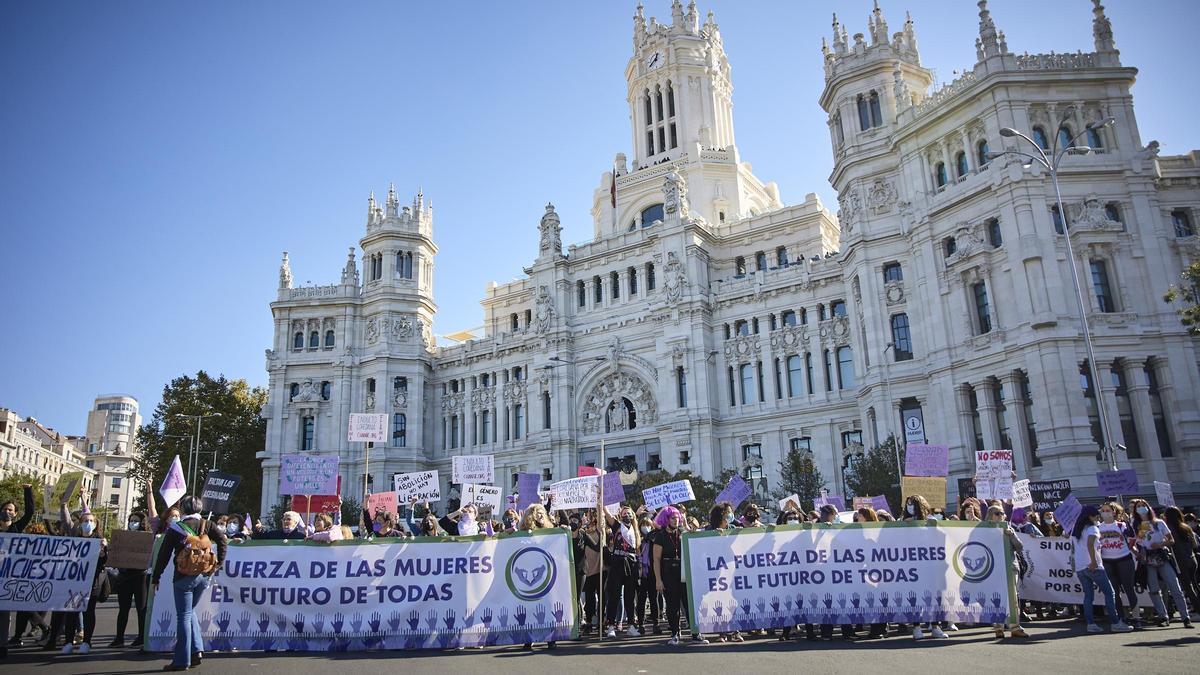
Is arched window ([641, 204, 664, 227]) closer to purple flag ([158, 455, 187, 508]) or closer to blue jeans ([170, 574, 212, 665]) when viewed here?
purple flag ([158, 455, 187, 508])

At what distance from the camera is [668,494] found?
20.5 meters

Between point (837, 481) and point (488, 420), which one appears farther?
point (488, 420)

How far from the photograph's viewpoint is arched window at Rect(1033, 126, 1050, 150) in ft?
120

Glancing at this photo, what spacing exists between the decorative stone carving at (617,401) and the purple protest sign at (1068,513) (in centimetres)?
3722

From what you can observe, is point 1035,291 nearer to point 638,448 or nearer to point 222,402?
point 638,448

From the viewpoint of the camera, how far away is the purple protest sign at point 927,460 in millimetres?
22375

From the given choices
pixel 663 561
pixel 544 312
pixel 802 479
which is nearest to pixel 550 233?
pixel 544 312

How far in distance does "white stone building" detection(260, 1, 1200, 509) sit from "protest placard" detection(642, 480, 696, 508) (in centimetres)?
2005

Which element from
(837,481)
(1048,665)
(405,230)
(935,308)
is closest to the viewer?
(1048,665)

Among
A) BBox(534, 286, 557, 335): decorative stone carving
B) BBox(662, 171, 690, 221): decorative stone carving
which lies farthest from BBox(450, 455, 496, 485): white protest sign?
BBox(662, 171, 690, 221): decorative stone carving

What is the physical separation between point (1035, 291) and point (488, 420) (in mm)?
A: 39504

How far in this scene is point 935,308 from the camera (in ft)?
127

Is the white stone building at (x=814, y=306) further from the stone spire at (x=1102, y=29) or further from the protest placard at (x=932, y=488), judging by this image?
the protest placard at (x=932, y=488)

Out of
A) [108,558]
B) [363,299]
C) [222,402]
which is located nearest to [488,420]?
[363,299]
